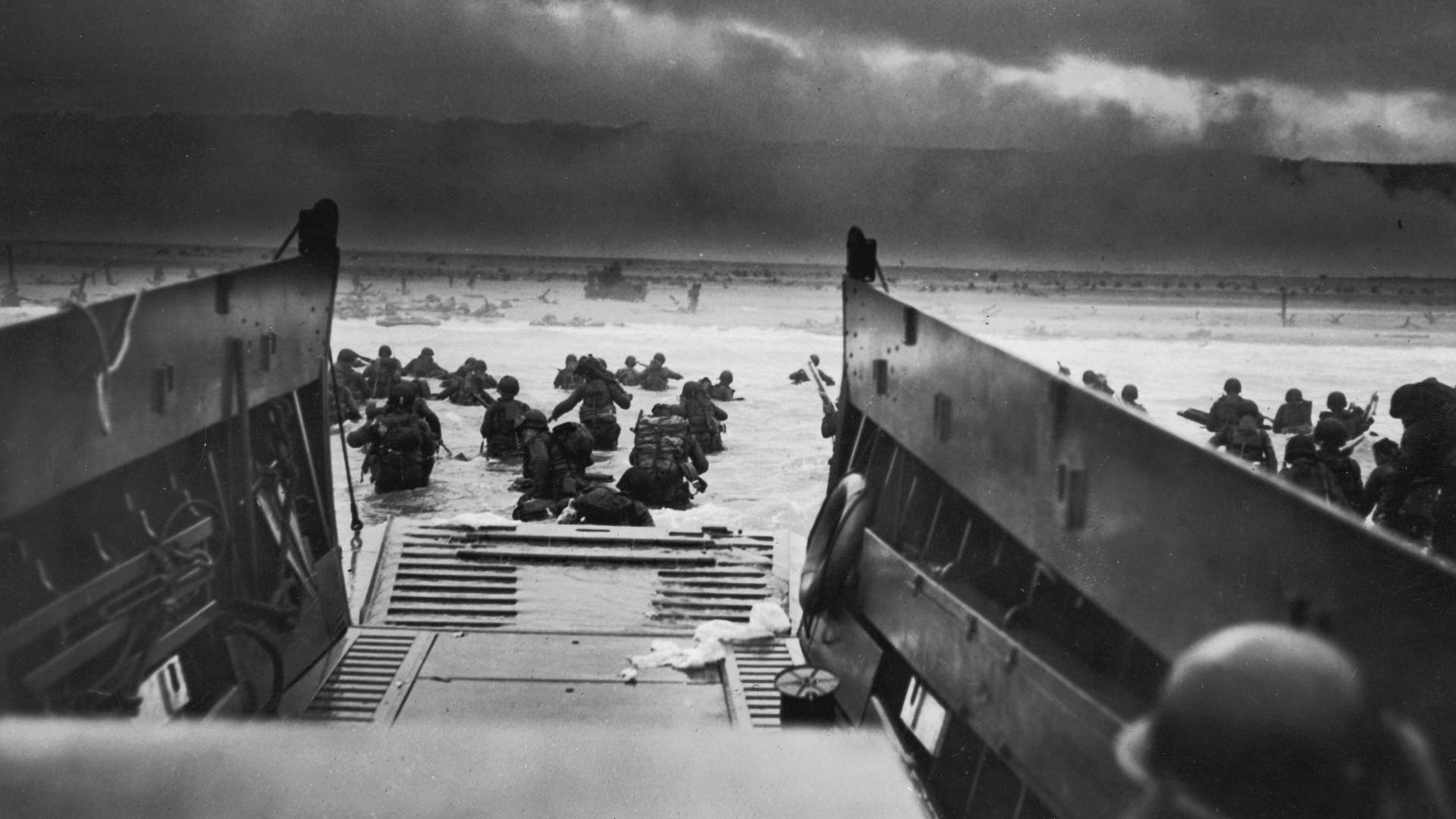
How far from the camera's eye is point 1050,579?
335cm

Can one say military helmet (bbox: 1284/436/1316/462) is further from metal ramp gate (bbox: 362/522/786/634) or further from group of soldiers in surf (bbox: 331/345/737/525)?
group of soldiers in surf (bbox: 331/345/737/525)

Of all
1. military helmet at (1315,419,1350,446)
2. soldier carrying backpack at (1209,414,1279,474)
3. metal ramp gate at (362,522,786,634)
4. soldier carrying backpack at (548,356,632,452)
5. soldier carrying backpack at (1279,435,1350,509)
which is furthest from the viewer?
soldier carrying backpack at (548,356,632,452)

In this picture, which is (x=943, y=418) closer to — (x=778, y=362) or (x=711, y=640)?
(x=711, y=640)

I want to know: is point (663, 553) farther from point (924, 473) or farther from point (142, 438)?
point (142, 438)

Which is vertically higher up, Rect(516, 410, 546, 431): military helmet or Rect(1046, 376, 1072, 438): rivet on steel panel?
Rect(1046, 376, 1072, 438): rivet on steel panel

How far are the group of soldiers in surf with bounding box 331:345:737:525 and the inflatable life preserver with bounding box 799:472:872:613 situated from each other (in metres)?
3.11

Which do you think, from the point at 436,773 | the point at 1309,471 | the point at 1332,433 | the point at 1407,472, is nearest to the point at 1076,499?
the point at 436,773

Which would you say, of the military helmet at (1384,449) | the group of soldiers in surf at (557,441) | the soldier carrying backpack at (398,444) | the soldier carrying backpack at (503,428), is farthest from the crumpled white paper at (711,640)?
the soldier carrying backpack at (503,428)

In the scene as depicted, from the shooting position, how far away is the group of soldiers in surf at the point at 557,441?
30.9 ft

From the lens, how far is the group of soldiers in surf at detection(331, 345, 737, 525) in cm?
943

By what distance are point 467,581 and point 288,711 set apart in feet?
6.46

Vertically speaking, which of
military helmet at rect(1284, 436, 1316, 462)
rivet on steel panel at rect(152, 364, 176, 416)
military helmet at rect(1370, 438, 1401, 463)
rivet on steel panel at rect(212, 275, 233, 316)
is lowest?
military helmet at rect(1370, 438, 1401, 463)

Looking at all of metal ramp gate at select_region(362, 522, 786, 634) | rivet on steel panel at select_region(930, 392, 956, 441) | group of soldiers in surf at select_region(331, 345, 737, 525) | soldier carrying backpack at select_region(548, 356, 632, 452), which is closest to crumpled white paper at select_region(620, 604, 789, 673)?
metal ramp gate at select_region(362, 522, 786, 634)

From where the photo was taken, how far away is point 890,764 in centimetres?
355
